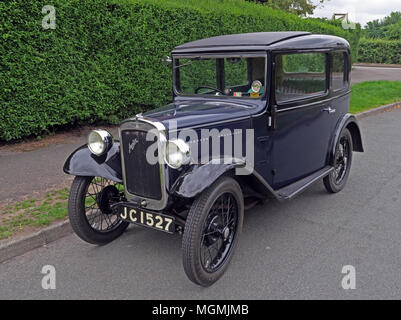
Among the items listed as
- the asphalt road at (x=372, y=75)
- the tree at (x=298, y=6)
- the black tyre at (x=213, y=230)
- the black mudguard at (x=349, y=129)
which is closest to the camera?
the black tyre at (x=213, y=230)

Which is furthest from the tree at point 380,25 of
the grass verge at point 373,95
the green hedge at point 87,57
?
the green hedge at point 87,57

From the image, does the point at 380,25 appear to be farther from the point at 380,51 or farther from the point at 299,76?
the point at 299,76

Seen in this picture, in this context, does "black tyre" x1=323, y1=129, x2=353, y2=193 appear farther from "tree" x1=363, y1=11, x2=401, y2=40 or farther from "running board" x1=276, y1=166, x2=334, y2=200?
"tree" x1=363, y1=11, x2=401, y2=40

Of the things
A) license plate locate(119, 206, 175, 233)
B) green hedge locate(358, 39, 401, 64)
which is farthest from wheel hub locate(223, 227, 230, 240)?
green hedge locate(358, 39, 401, 64)

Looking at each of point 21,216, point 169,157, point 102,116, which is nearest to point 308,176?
point 169,157

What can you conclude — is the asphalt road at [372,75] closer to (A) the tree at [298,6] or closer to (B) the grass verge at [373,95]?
(B) the grass verge at [373,95]

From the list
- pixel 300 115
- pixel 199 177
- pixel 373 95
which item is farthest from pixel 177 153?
pixel 373 95

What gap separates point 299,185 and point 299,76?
1.14 m

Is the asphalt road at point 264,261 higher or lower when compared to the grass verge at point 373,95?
lower

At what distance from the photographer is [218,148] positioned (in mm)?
3152

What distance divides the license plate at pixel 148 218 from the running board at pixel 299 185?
119 centimetres

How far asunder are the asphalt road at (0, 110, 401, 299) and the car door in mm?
510

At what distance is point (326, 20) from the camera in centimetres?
1741

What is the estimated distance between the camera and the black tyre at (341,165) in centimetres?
454
